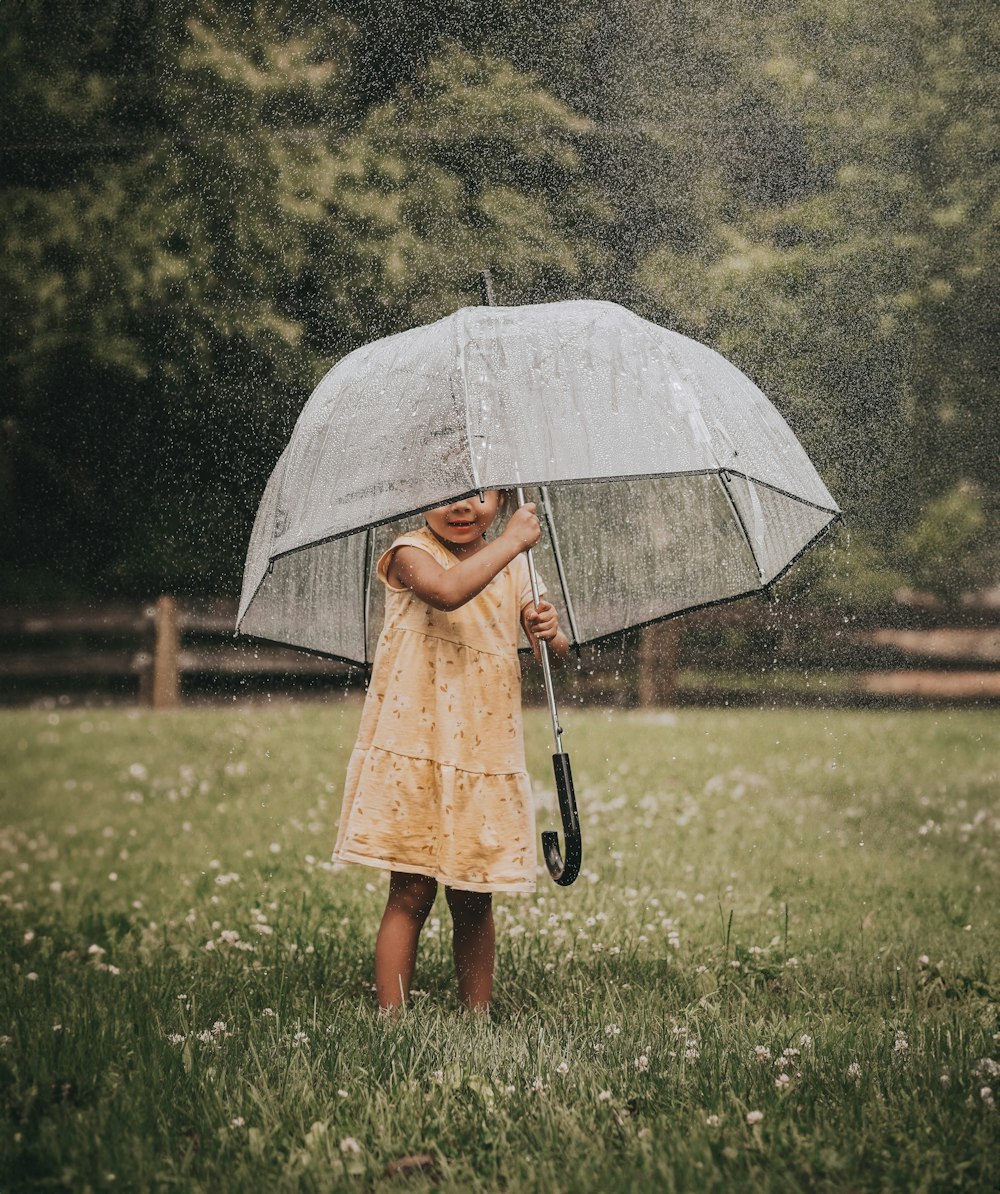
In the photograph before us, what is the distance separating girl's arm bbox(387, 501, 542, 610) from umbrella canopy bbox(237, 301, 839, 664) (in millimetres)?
150

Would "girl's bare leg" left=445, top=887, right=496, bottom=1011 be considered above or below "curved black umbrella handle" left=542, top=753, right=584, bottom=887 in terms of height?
below

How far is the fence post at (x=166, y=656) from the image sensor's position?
36.0 ft

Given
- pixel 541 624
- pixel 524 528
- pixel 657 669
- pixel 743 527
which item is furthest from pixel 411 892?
pixel 657 669

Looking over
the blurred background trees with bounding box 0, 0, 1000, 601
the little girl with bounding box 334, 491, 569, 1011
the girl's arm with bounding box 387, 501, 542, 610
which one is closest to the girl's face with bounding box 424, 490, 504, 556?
the little girl with bounding box 334, 491, 569, 1011

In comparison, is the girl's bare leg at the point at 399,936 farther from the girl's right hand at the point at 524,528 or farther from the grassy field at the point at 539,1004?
the girl's right hand at the point at 524,528

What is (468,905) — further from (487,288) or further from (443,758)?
(487,288)

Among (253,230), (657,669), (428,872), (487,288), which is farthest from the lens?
(657,669)

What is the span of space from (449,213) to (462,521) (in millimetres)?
5335

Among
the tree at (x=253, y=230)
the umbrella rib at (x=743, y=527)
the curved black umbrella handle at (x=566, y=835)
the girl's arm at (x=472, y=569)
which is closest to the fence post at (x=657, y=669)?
the tree at (x=253, y=230)

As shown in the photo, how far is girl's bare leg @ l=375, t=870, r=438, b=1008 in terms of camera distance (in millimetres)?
2938

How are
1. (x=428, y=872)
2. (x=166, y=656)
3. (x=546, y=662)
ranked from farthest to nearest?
(x=166, y=656) < (x=546, y=662) < (x=428, y=872)

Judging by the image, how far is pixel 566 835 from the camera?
2.78m

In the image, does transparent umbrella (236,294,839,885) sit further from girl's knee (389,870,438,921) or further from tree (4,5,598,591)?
tree (4,5,598,591)

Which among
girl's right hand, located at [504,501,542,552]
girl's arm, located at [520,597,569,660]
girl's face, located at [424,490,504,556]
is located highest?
girl's face, located at [424,490,504,556]
